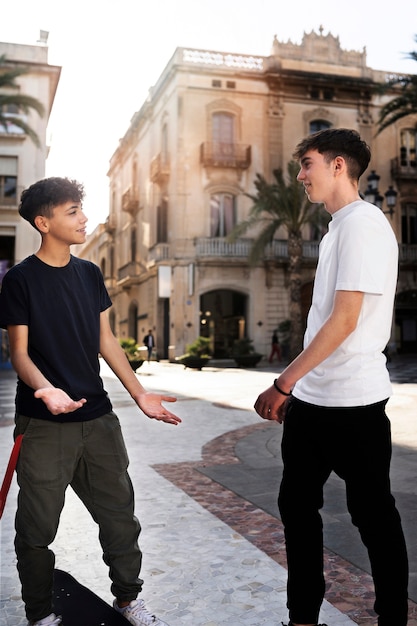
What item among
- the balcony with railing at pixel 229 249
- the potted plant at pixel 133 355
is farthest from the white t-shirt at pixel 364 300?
the balcony with railing at pixel 229 249

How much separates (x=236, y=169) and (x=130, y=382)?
29771mm

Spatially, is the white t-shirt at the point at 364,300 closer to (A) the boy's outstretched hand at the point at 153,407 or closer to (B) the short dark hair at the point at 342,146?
(B) the short dark hair at the point at 342,146

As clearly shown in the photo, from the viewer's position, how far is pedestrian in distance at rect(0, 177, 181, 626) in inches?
87.6

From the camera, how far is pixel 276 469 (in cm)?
523

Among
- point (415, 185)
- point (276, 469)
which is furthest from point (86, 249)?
point (276, 469)

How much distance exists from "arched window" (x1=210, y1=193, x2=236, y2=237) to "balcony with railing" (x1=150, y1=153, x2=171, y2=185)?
3.03m

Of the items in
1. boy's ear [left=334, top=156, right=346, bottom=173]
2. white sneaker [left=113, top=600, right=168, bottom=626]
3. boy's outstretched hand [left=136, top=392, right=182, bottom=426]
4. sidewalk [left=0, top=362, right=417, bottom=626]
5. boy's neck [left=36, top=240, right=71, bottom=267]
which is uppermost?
boy's ear [left=334, top=156, right=346, bottom=173]

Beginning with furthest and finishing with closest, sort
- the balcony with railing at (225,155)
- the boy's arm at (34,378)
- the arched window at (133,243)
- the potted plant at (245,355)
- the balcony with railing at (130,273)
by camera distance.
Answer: the arched window at (133,243) → the balcony with railing at (130,273) → the balcony with railing at (225,155) → the potted plant at (245,355) → the boy's arm at (34,378)

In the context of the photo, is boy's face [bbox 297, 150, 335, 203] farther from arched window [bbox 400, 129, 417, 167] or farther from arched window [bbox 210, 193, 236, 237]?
arched window [bbox 400, 129, 417, 167]

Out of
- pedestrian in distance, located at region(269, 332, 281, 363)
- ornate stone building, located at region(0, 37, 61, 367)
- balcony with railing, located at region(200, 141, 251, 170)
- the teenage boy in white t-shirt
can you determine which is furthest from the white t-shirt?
ornate stone building, located at region(0, 37, 61, 367)

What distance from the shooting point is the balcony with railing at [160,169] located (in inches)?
1270

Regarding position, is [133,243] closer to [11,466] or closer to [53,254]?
[53,254]

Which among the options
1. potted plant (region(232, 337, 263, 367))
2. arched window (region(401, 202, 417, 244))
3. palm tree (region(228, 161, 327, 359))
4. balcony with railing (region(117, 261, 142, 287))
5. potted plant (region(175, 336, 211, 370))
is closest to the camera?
potted plant (region(175, 336, 211, 370))

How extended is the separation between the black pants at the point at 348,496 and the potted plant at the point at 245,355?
23427 millimetres
